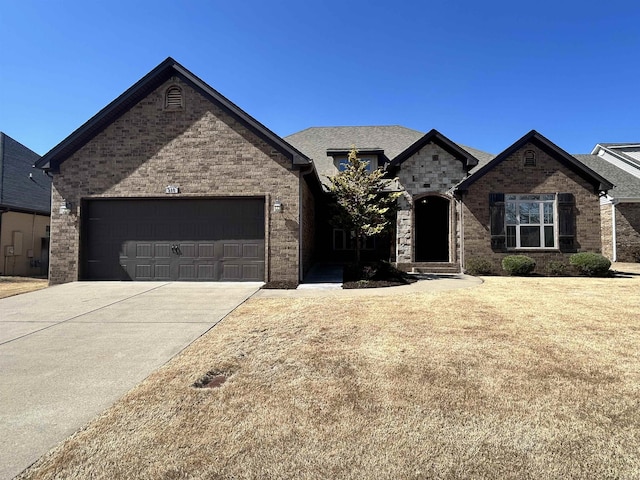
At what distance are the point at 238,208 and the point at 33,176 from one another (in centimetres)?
1718

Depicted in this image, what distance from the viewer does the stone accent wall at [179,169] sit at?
11164 mm

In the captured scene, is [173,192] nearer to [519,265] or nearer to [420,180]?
[420,180]

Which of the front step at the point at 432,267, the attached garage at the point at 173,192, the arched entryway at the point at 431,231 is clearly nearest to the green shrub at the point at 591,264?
the front step at the point at 432,267

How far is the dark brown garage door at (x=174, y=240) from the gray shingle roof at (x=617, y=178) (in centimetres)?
2067

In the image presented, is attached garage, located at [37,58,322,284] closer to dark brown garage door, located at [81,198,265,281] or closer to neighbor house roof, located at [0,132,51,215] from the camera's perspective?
dark brown garage door, located at [81,198,265,281]

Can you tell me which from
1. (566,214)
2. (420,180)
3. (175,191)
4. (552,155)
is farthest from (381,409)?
(552,155)

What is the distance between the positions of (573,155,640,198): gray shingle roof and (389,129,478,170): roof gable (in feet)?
32.5

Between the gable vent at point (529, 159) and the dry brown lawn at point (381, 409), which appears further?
the gable vent at point (529, 159)

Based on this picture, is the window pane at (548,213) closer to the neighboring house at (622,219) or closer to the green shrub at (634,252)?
the neighboring house at (622,219)

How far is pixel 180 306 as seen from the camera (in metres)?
7.59

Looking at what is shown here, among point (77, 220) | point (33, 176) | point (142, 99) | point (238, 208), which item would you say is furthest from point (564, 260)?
point (33, 176)

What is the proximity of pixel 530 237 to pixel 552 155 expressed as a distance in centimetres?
391

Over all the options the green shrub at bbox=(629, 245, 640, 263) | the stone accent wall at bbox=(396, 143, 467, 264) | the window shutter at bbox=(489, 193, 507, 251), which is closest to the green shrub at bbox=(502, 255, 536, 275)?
the window shutter at bbox=(489, 193, 507, 251)

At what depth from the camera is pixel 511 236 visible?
14.8 m
